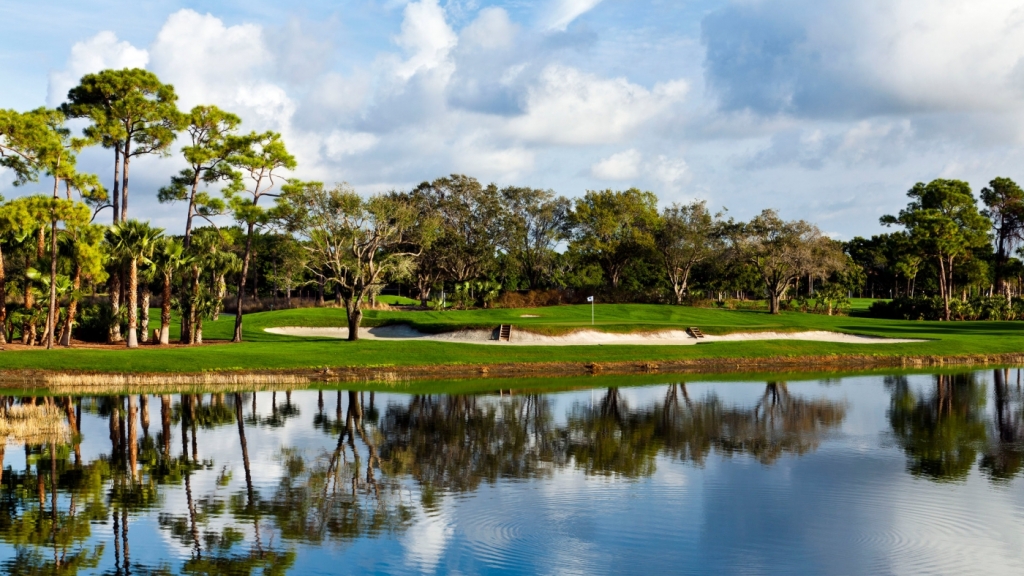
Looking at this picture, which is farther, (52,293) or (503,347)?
(503,347)

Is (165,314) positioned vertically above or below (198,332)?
above

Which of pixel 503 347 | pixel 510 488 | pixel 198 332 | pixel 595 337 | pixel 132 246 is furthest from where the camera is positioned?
A: pixel 595 337

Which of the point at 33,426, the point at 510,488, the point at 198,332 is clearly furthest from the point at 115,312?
the point at 510,488

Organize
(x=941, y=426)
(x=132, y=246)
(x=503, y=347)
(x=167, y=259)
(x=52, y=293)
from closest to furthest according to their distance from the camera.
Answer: (x=941, y=426) < (x=52, y=293) < (x=132, y=246) < (x=167, y=259) < (x=503, y=347)

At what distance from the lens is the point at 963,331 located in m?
72.6

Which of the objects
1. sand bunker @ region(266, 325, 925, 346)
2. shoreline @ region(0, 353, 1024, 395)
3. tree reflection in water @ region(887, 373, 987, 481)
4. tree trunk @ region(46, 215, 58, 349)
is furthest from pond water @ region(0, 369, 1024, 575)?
sand bunker @ region(266, 325, 925, 346)

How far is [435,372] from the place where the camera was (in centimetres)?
4775

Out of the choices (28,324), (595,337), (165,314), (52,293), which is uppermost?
(52,293)

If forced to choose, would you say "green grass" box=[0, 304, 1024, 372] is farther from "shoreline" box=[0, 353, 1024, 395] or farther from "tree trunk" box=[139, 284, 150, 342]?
"tree trunk" box=[139, 284, 150, 342]

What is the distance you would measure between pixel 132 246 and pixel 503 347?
2139cm

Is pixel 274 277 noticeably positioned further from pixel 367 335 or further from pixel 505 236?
pixel 367 335

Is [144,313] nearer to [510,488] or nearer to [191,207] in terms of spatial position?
[191,207]

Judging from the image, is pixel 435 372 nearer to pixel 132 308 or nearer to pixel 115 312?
pixel 132 308

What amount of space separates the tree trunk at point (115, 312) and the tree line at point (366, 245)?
A: 13cm
